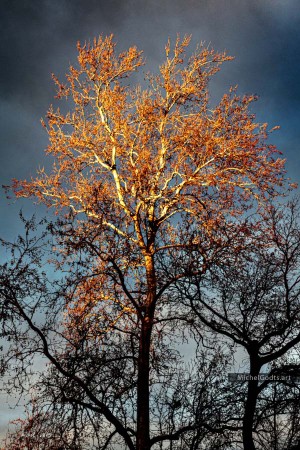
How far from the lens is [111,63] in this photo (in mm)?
15188

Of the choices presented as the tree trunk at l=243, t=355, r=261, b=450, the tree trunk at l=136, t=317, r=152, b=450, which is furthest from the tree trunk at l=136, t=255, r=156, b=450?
the tree trunk at l=243, t=355, r=261, b=450

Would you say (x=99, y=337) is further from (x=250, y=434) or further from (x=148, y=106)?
(x=148, y=106)

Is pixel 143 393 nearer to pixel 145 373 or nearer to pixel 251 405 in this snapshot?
pixel 145 373

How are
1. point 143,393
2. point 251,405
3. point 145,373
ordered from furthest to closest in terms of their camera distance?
point 251,405, point 145,373, point 143,393

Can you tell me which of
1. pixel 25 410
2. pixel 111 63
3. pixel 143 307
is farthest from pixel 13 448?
pixel 111 63

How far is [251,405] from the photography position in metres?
10.8

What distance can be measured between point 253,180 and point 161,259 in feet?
14.2

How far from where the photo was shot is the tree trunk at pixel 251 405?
10570 mm

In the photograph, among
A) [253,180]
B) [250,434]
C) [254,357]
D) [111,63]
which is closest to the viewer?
[250,434]

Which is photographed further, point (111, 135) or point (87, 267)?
point (111, 135)

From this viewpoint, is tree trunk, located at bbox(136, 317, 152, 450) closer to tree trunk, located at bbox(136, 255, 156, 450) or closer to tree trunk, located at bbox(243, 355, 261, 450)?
tree trunk, located at bbox(136, 255, 156, 450)

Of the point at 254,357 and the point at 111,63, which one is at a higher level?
the point at 111,63

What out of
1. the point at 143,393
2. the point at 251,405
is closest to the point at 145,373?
the point at 143,393

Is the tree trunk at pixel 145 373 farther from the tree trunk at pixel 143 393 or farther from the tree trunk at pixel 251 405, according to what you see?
the tree trunk at pixel 251 405
